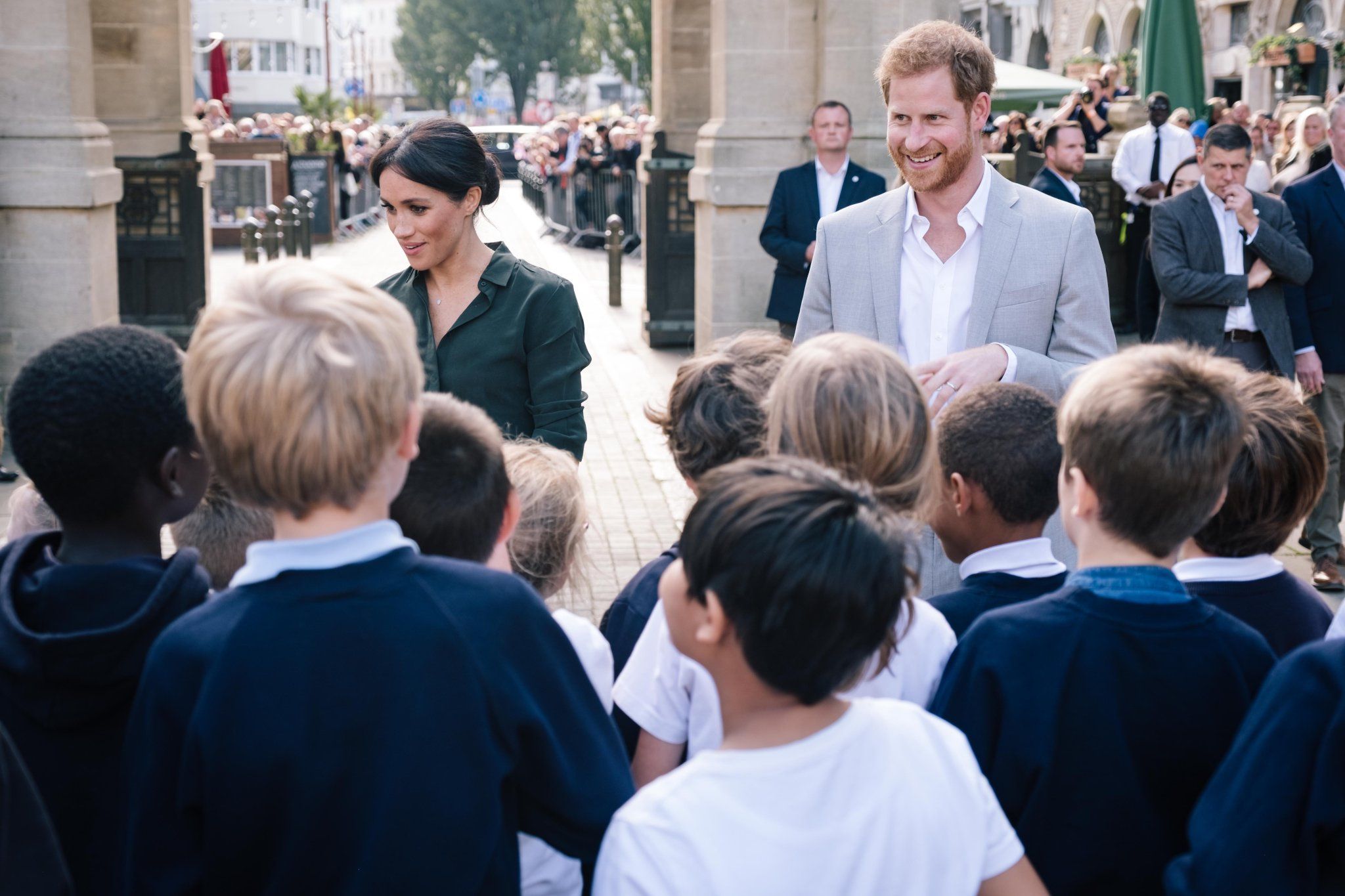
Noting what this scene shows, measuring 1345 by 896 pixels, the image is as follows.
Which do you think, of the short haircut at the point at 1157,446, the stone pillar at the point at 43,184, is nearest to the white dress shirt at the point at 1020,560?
the short haircut at the point at 1157,446

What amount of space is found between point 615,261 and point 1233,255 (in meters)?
10.9

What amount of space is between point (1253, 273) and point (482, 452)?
5843mm

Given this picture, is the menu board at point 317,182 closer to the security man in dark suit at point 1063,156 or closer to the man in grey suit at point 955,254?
the security man in dark suit at point 1063,156

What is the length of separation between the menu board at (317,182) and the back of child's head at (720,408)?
81.1 feet

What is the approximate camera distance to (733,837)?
1.88 m

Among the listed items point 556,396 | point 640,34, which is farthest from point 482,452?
point 640,34

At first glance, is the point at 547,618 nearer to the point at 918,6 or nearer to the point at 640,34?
the point at 918,6

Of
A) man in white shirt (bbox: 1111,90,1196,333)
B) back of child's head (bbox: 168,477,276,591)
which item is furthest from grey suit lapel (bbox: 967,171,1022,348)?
man in white shirt (bbox: 1111,90,1196,333)

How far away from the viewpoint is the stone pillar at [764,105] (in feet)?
34.8

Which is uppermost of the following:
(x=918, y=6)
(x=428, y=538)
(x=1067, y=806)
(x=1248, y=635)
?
(x=918, y=6)

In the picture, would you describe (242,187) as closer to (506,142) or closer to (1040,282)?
(1040,282)

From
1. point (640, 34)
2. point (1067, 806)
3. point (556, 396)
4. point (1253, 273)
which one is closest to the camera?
point (1067, 806)

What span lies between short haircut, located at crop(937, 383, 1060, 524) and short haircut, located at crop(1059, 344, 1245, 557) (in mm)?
407

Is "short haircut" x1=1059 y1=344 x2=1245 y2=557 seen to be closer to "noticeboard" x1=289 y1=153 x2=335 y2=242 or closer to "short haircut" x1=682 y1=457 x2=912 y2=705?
"short haircut" x1=682 y1=457 x2=912 y2=705
